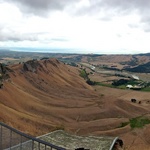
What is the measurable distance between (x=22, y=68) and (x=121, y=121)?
44.8 metres

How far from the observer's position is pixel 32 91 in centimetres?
7288

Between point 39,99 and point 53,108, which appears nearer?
point 53,108

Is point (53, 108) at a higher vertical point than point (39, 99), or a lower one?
lower

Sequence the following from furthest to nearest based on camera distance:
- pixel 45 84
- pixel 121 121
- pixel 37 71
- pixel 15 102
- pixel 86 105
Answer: pixel 37 71 → pixel 45 84 → pixel 86 105 → pixel 15 102 → pixel 121 121

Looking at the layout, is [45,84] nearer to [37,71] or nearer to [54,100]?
[37,71]

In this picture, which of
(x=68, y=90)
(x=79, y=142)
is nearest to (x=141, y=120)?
(x=79, y=142)

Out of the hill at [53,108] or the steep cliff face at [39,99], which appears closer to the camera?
the steep cliff face at [39,99]

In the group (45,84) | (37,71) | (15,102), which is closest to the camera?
(15,102)

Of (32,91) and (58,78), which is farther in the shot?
(58,78)

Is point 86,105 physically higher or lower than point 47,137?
lower

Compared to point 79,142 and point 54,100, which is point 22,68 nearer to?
point 54,100

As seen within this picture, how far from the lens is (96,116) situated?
59.2 metres

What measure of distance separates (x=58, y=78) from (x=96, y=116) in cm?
4573

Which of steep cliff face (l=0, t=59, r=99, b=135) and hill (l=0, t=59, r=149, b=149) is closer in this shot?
steep cliff face (l=0, t=59, r=99, b=135)
